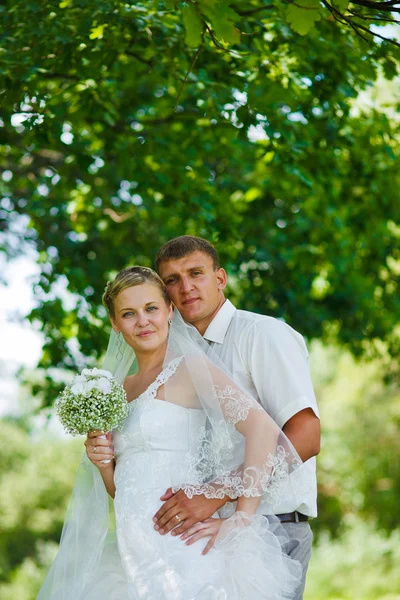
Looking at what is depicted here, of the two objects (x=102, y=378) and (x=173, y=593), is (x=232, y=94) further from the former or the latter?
(x=173, y=593)

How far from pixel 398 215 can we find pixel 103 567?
5.82 meters

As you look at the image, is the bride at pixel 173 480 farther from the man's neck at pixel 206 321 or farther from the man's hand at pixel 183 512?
the man's neck at pixel 206 321

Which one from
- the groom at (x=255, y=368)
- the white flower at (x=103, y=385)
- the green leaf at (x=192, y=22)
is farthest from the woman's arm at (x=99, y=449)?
the green leaf at (x=192, y=22)

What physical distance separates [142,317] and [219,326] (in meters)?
0.46

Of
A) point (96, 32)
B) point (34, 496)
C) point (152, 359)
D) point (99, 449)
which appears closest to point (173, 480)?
point (99, 449)

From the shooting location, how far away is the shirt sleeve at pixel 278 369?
12.0 feet

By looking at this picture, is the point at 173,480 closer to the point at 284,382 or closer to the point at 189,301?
the point at 284,382

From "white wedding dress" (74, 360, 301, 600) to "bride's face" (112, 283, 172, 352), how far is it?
7.9 inches

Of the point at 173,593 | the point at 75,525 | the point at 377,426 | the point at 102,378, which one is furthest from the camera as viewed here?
the point at 377,426

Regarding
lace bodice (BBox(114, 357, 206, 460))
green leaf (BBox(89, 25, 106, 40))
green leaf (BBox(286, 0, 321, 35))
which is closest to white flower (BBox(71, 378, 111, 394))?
lace bodice (BBox(114, 357, 206, 460))

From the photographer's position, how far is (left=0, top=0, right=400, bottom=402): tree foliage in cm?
502

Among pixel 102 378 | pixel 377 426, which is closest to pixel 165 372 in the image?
pixel 102 378

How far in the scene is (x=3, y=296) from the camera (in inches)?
376

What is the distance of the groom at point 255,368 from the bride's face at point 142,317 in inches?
11.1
